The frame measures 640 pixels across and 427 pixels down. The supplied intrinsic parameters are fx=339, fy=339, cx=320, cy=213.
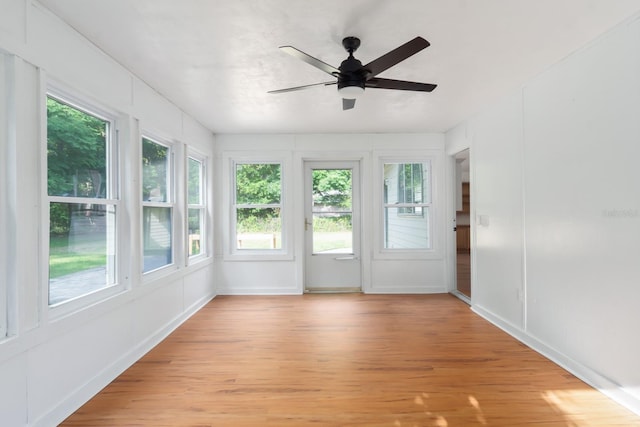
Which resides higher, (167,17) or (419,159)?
(167,17)

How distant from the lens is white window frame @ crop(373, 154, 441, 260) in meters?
5.21

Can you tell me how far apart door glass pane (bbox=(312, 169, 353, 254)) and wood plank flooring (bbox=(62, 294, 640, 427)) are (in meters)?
1.74

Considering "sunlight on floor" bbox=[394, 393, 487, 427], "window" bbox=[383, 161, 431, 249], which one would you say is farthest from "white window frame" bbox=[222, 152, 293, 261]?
"sunlight on floor" bbox=[394, 393, 487, 427]

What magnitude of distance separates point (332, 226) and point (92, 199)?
3477 mm

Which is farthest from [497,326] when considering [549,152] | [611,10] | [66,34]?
[66,34]

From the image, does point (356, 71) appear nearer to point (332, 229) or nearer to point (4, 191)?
point (4, 191)

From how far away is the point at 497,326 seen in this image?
3.69m

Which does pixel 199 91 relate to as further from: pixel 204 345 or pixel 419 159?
pixel 419 159

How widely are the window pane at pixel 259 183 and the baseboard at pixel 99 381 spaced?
2.19m

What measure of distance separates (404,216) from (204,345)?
3411 millimetres

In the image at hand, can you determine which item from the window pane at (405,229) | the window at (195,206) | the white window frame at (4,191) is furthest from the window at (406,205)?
the white window frame at (4,191)

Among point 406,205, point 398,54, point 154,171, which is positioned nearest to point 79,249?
point 154,171

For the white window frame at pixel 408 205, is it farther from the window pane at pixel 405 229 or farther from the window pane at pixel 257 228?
the window pane at pixel 257 228

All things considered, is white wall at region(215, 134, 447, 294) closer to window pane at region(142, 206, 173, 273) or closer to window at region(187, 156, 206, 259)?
window at region(187, 156, 206, 259)
